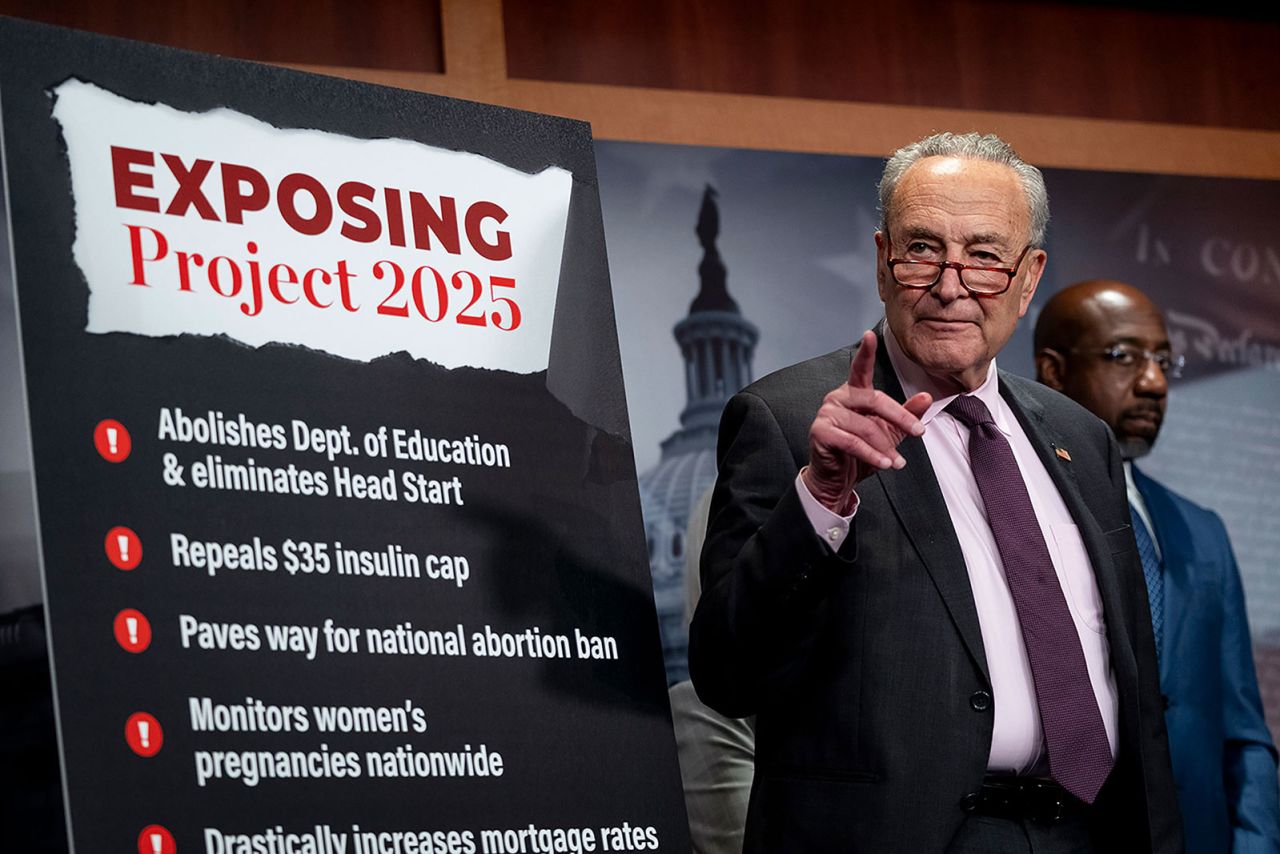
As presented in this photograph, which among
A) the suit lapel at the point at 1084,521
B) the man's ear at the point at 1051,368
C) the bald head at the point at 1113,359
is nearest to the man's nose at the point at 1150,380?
the bald head at the point at 1113,359

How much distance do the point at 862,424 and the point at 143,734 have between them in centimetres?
86

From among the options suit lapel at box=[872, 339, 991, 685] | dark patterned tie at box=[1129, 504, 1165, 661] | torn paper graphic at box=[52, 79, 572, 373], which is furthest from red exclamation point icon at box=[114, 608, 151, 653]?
dark patterned tie at box=[1129, 504, 1165, 661]

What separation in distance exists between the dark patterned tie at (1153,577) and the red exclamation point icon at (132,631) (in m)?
2.00

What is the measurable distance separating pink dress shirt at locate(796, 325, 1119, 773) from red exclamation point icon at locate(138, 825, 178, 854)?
2.68ft

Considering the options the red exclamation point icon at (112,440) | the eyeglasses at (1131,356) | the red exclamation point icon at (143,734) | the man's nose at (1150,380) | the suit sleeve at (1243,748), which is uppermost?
the eyeglasses at (1131,356)

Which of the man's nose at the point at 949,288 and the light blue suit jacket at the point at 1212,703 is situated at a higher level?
the man's nose at the point at 949,288

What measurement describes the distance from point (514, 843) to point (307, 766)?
0.84 feet

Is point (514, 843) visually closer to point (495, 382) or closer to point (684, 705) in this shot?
point (495, 382)

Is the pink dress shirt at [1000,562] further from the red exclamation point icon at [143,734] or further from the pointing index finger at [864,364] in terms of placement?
the red exclamation point icon at [143,734]

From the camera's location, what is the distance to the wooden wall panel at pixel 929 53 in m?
4.11

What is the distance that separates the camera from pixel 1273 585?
4359 millimetres

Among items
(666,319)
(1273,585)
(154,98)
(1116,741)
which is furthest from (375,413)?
(1273,585)

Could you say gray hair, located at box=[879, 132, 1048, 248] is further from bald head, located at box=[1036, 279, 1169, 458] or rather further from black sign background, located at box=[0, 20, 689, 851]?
bald head, located at box=[1036, 279, 1169, 458]

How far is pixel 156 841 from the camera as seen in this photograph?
1674 millimetres
